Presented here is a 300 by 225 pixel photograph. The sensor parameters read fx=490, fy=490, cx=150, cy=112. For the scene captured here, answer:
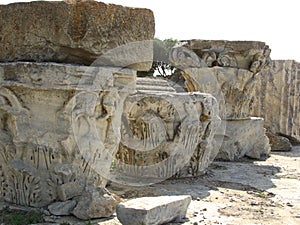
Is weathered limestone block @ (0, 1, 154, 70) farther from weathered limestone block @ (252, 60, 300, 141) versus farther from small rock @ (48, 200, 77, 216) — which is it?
weathered limestone block @ (252, 60, 300, 141)

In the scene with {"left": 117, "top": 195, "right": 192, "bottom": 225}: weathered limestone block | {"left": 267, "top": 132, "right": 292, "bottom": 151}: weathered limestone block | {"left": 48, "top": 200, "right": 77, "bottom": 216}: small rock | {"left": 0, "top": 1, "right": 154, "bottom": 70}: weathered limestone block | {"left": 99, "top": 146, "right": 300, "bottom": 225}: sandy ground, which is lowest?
{"left": 267, "top": 132, "right": 292, "bottom": 151}: weathered limestone block

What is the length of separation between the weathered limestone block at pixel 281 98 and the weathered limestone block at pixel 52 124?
23.2 feet

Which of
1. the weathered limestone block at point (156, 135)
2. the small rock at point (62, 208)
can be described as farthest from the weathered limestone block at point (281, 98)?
the small rock at point (62, 208)

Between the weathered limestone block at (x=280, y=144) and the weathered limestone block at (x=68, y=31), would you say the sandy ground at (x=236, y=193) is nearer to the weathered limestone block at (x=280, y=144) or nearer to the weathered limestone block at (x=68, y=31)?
the weathered limestone block at (x=68, y=31)

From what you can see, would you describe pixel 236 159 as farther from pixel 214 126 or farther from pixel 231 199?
pixel 231 199

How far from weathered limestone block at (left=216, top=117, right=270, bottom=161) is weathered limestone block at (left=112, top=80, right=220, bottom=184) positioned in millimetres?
2071

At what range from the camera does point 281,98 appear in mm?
10898

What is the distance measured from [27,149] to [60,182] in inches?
16.8

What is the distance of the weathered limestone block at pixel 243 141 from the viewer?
26.6 feet

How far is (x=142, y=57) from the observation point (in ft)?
15.2

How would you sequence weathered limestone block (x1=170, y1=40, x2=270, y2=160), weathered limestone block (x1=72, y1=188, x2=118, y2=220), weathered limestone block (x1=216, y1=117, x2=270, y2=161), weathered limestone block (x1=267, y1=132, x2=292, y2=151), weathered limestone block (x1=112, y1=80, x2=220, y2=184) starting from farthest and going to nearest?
weathered limestone block (x1=267, y1=132, x2=292, y2=151) → weathered limestone block (x1=170, y1=40, x2=270, y2=160) → weathered limestone block (x1=216, y1=117, x2=270, y2=161) → weathered limestone block (x1=112, y1=80, x2=220, y2=184) → weathered limestone block (x1=72, y1=188, x2=118, y2=220)

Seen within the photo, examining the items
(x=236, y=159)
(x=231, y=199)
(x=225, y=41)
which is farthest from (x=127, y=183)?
(x=225, y=41)

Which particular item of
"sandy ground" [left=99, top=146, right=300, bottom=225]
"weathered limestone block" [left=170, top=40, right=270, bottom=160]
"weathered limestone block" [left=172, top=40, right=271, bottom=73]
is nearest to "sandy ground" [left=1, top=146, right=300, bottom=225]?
"sandy ground" [left=99, top=146, right=300, bottom=225]

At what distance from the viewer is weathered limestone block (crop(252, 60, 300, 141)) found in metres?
10.9
